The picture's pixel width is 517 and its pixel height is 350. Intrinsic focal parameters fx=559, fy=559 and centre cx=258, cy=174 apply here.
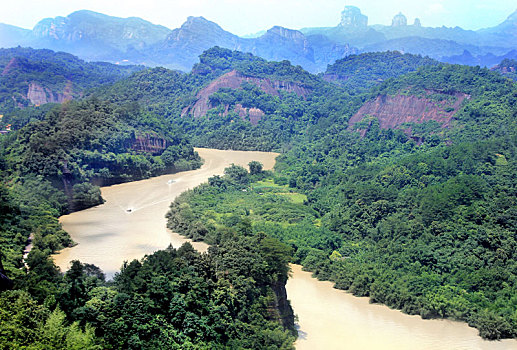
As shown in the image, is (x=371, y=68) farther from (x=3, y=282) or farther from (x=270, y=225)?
(x=3, y=282)

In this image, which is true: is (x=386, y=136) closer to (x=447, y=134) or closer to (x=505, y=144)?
(x=447, y=134)

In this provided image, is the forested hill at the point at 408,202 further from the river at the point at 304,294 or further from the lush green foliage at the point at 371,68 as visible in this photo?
the lush green foliage at the point at 371,68

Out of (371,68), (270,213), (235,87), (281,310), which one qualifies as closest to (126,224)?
(270,213)

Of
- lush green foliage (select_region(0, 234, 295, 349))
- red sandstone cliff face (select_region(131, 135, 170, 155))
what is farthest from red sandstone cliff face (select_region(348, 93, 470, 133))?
lush green foliage (select_region(0, 234, 295, 349))

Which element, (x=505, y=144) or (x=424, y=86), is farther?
(x=424, y=86)

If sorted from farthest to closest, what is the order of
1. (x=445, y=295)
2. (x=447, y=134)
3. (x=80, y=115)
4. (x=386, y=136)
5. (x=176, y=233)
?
(x=386, y=136) → (x=447, y=134) → (x=80, y=115) → (x=176, y=233) → (x=445, y=295)

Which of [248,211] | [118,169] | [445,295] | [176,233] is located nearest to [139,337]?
[445,295]

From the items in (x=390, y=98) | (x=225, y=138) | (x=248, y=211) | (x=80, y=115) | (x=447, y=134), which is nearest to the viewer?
(x=248, y=211)
